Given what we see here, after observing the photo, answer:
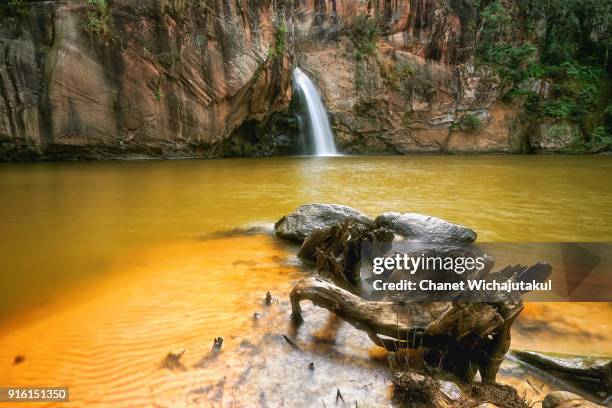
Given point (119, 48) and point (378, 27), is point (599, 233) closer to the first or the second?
point (119, 48)

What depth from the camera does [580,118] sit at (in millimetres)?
23188

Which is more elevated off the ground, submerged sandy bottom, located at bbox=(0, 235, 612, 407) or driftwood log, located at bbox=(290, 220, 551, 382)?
driftwood log, located at bbox=(290, 220, 551, 382)

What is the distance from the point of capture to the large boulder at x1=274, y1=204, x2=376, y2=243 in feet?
15.8

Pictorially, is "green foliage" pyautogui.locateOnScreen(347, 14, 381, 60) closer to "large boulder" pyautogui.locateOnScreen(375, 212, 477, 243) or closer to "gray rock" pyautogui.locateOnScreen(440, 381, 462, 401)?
"large boulder" pyautogui.locateOnScreen(375, 212, 477, 243)

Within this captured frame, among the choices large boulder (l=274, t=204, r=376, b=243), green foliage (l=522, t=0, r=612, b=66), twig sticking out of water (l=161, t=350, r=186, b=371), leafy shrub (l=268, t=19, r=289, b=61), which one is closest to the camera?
twig sticking out of water (l=161, t=350, r=186, b=371)

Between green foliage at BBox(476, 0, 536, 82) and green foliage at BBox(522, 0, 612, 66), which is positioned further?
green foliage at BBox(522, 0, 612, 66)

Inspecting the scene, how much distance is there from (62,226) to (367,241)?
4347 mm

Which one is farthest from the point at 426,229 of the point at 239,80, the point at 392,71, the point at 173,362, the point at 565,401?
the point at 392,71

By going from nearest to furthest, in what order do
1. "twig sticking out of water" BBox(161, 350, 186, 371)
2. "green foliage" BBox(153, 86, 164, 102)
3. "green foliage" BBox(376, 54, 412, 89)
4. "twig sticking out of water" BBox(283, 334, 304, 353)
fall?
"twig sticking out of water" BBox(161, 350, 186, 371)
"twig sticking out of water" BBox(283, 334, 304, 353)
"green foliage" BBox(153, 86, 164, 102)
"green foliage" BBox(376, 54, 412, 89)

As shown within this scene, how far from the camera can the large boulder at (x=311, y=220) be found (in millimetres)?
4805

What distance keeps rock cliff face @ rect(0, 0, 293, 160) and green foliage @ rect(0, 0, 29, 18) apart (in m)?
0.11

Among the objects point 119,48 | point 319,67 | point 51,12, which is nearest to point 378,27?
point 319,67

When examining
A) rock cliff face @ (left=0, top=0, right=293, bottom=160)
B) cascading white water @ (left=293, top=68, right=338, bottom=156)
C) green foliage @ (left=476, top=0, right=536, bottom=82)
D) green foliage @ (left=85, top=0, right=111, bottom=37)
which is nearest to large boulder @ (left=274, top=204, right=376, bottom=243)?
rock cliff face @ (left=0, top=0, right=293, bottom=160)

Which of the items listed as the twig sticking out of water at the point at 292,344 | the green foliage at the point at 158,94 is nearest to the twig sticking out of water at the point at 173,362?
the twig sticking out of water at the point at 292,344
